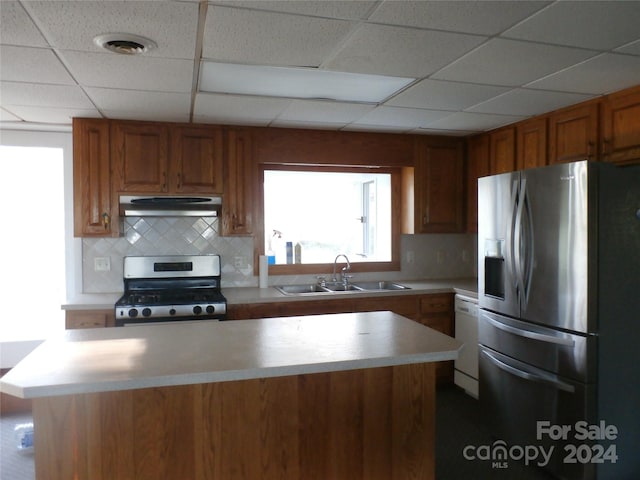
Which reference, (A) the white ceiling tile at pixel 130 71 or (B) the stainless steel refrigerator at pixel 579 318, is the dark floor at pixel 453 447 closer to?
(B) the stainless steel refrigerator at pixel 579 318

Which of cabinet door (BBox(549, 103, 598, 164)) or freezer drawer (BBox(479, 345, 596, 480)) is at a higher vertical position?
cabinet door (BBox(549, 103, 598, 164))

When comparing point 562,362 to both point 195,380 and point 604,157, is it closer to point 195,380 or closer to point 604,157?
point 604,157

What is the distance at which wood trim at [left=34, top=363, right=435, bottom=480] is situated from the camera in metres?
1.60

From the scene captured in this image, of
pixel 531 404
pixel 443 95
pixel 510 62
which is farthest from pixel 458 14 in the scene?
pixel 531 404

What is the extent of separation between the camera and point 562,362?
2.47 meters

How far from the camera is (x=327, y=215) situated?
433 centimetres

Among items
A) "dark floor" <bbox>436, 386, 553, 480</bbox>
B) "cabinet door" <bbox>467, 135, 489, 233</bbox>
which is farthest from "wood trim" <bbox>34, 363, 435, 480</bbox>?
"cabinet door" <bbox>467, 135, 489, 233</bbox>

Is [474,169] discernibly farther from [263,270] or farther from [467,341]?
[263,270]

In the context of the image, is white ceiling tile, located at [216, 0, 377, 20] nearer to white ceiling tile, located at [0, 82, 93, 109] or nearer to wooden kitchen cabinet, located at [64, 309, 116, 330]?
white ceiling tile, located at [0, 82, 93, 109]

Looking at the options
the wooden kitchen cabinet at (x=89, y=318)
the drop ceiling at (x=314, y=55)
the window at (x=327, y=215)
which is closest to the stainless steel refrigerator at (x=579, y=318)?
the drop ceiling at (x=314, y=55)

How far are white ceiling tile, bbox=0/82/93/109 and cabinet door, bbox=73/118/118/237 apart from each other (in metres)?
0.35

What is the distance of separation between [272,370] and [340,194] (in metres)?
2.91

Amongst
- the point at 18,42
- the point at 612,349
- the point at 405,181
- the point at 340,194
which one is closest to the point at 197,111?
the point at 18,42

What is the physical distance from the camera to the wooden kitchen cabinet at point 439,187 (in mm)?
4094
